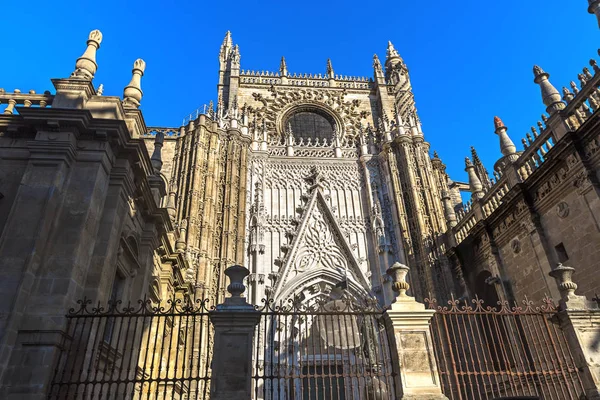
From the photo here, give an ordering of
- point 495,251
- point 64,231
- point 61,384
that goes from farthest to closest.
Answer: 1. point 495,251
2. point 64,231
3. point 61,384

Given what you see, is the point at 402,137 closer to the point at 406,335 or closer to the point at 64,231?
the point at 406,335

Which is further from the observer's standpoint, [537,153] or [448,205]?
[448,205]

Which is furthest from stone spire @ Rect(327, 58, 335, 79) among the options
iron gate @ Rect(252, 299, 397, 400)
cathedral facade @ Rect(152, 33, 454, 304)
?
iron gate @ Rect(252, 299, 397, 400)

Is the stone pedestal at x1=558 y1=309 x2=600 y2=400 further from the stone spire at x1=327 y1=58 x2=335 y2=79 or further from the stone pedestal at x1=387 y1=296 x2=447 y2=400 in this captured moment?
the stone spire at x1=327 y1=58 x2=335 y2=79

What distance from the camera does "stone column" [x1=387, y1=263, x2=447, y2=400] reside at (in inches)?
248

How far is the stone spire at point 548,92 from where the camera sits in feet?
40.9

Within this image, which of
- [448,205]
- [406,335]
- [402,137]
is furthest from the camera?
[402,137]

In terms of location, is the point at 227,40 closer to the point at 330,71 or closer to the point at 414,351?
the point at 330,71

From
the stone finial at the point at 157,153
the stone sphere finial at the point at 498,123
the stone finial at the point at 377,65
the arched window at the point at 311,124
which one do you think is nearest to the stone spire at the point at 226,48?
the arched window at the point at 311,124

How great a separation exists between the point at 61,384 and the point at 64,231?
2563 mm

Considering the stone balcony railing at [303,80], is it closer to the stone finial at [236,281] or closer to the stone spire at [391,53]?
the stone spire at [391,53]

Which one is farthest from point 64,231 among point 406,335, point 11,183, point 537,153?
point 537,153

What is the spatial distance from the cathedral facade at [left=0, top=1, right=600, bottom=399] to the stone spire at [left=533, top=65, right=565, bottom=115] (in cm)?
4

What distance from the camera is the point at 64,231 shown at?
24.4 feet
